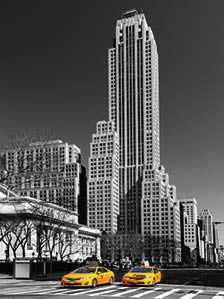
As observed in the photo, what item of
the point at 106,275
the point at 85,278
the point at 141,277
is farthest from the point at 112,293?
the point at 106,275

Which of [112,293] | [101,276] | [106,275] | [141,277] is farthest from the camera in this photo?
[106,275]

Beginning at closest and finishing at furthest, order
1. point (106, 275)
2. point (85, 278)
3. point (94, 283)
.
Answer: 1. point (85, 278)
2. point (94, 283)
3. point (106, 275)

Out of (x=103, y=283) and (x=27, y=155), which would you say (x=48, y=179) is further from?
(x=103, y=283)

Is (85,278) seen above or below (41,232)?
below

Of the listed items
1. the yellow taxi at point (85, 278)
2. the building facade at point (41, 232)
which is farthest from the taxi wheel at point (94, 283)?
the building facade at point (41, 232)

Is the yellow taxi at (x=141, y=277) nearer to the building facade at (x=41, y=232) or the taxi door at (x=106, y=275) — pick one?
the taxi door at (x=106, y=275)

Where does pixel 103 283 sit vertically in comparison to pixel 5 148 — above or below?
below

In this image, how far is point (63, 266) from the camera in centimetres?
6247

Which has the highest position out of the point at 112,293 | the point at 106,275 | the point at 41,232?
the point at 41,232

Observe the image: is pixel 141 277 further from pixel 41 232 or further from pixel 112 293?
pixel 41 232

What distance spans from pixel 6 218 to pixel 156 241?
380 feet

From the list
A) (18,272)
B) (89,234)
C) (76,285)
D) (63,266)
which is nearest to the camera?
(76,285)

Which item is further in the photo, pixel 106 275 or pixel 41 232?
pixel 41 232

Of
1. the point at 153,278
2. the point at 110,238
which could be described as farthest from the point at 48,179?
the point at 110,238
